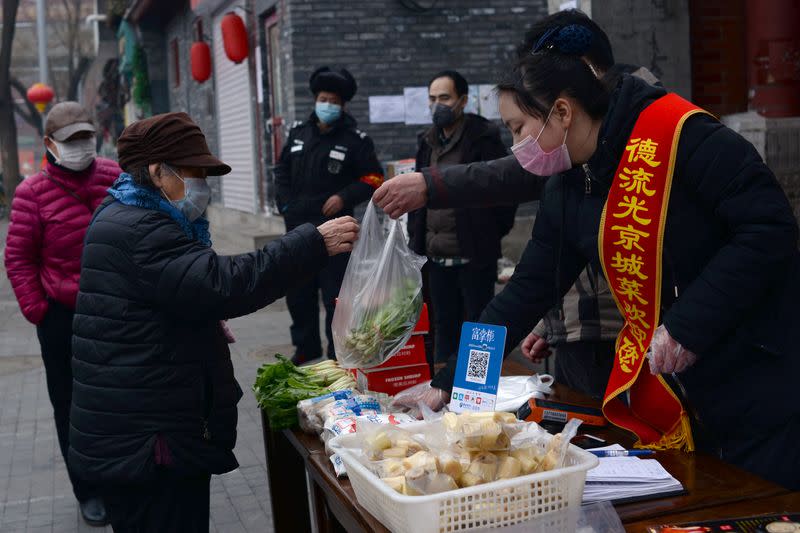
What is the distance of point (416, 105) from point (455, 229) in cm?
568

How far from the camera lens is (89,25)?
48.0 m

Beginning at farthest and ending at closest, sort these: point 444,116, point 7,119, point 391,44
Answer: point 7,119, point 391,44, point 444,116

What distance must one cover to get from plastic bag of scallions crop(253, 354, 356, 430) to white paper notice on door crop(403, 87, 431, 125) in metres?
8.54

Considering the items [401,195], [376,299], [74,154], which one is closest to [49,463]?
[74,154]

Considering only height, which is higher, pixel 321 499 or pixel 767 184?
pixel 767 184

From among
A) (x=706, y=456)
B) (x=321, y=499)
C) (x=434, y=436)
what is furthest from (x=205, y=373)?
(x=706, y=456)

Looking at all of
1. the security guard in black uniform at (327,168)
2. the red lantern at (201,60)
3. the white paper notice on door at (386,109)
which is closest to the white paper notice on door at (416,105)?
the white paper notice on door at (386,109)

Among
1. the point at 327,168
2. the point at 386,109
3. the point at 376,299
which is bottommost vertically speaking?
the point at 376,299

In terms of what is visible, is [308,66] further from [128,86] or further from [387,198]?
[128,86]

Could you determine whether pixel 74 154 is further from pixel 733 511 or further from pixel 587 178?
pixel 733 511

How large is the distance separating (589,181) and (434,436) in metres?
0.91

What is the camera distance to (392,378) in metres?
3.46

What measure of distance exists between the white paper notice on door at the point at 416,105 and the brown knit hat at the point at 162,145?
887cm

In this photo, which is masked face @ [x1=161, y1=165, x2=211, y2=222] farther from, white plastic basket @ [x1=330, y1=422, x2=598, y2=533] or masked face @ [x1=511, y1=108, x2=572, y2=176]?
white plastic basket @ [x1=330, y1=422, x2=598, y2=533]
